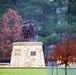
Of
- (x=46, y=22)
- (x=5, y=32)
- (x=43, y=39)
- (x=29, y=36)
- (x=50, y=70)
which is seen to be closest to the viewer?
(x=50, y=70)

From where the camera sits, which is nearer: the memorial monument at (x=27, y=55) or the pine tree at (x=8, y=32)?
the memorial monument at (x=27, y=55)

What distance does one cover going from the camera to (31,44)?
2616 centimetres

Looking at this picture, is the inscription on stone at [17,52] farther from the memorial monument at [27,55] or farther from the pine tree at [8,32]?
the pine tree at [8,32]

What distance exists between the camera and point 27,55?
85.5 feet

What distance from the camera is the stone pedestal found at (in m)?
25.8

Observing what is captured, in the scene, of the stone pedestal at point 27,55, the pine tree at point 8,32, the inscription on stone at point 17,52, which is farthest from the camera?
the pine tree at point 8,32

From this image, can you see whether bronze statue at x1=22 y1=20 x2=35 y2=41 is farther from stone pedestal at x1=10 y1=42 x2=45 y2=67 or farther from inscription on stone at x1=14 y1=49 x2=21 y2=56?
inscription on stone at x1=14 y1=49 x2=21 y2=56

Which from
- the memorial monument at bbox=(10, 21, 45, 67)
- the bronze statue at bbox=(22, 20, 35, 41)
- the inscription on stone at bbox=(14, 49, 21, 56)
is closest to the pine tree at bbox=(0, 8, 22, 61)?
the bronze statue at bbox=(22, 20, 35, 41)

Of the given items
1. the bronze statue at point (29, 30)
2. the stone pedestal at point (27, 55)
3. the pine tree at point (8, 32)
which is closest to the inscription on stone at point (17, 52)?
the stone pedestal at point (27, 55)

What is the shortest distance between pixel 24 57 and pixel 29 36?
258 centimetres

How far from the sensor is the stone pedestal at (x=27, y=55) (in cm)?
2581

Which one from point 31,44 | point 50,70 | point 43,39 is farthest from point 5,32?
point 50,70

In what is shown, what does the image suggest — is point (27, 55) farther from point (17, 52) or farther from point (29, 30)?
point (29, 30)

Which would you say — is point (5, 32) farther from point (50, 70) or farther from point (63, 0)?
point (50, 70)
